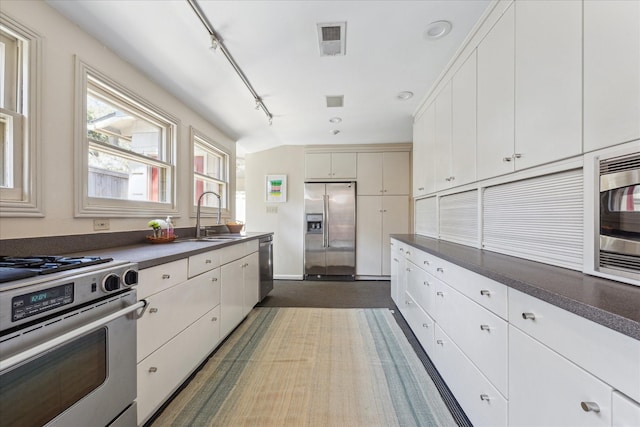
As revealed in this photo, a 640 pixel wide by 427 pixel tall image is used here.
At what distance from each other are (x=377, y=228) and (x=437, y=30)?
3.18m

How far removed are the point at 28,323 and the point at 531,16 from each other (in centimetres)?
248

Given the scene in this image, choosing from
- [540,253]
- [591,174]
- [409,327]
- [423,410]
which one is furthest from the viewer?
[409,327]

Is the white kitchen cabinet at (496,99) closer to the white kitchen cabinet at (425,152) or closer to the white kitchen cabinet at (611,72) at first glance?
the white kitchen cabinet at (611,72)

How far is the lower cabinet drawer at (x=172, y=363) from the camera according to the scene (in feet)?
4.18

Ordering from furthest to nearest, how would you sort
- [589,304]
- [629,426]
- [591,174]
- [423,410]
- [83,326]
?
[423,410]
[591,174]
[83,326]
[589,304]
[629,426]

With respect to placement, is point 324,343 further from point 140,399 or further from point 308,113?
point 308,113

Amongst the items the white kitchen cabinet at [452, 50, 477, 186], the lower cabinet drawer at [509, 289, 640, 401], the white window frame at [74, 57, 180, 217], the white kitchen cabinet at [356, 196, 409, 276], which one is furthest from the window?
the lower cabinet drawer at [509, 289, 640, 401]

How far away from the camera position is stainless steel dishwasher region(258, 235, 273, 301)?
10.4 feet

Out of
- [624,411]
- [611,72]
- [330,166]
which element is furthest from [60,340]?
[330,166]

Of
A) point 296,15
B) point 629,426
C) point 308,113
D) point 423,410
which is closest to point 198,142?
point 308,113

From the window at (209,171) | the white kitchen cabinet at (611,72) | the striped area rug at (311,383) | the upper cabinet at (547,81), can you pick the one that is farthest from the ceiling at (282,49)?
the striped area rug at (311,383)

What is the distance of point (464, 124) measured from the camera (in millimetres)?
2031

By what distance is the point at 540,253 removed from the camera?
135 cm

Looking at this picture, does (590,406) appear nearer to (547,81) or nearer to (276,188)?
(547,81)
